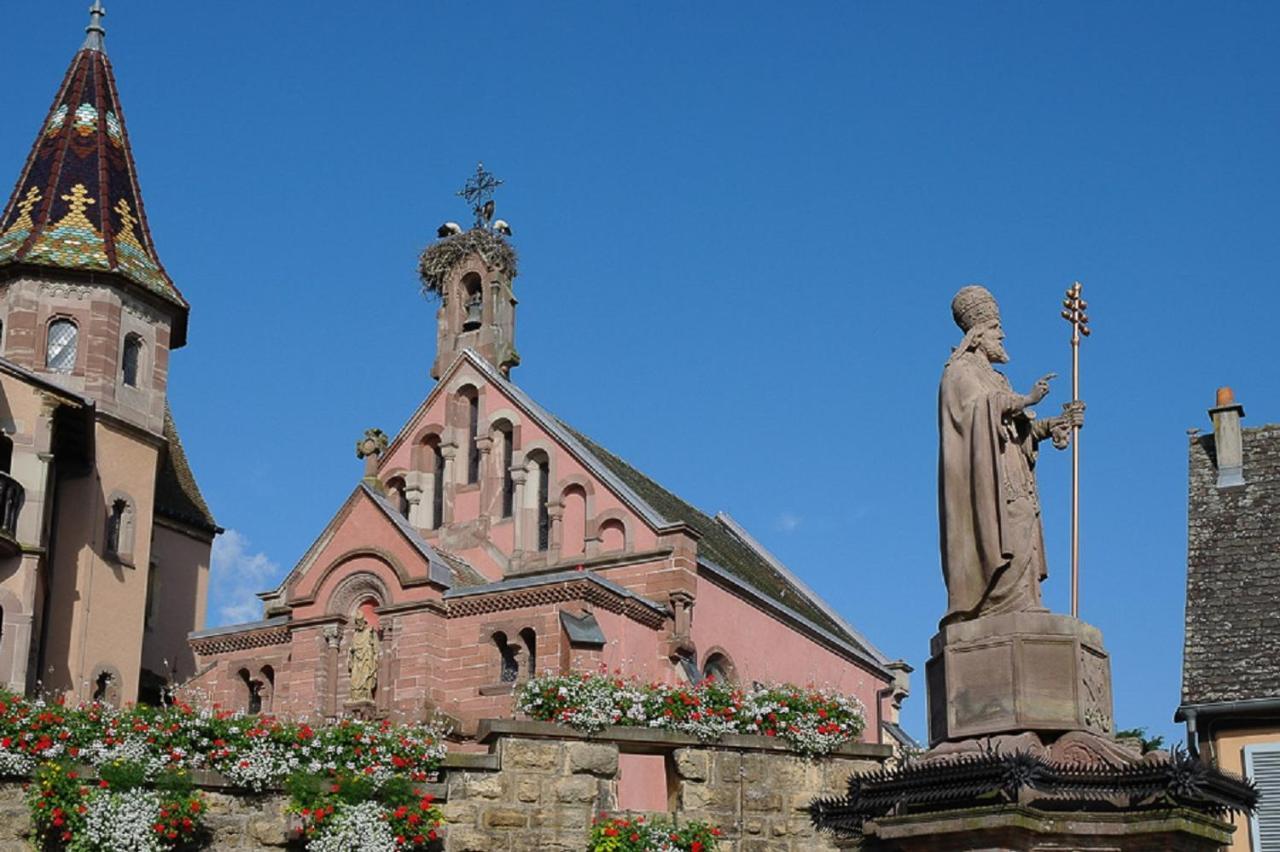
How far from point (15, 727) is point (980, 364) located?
993 centimetres

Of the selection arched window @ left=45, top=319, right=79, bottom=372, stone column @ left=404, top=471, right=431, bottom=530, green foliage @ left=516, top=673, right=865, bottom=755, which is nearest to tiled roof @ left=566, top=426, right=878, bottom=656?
stone column @ left=404, top=471, right=431, bottom=530

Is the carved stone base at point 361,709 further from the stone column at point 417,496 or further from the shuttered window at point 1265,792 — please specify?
the shuttered window at point 1265,792

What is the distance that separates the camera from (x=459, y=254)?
4334 cm

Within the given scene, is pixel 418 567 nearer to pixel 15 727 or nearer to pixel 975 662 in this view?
pixel 15 727

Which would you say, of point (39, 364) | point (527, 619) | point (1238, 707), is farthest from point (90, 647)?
point (1238, 707)

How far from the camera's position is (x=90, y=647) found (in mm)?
33750

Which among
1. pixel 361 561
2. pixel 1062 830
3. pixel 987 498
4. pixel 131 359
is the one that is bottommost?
pixel 1062 830

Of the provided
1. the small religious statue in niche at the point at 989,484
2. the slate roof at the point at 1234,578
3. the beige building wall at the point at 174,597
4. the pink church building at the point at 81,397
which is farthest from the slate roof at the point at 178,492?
the small religious statue in niche at the point at 989,484

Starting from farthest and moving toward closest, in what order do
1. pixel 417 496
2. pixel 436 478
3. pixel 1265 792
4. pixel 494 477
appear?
pixel 436 478, pixel 417 496, pixel 494 477, pixel 1265 792

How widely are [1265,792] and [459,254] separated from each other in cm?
2558

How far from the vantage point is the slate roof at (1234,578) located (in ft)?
79.1

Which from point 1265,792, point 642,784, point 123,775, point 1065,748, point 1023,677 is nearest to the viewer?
point 1065,748

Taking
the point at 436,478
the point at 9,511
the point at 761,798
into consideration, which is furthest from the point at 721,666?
the point at 761,798

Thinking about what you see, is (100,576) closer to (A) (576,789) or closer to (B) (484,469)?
(B) (484,469)
